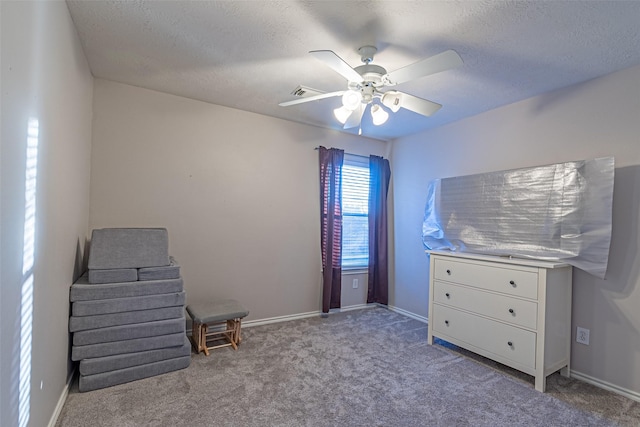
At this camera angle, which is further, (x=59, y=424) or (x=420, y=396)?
(x=420, y=396)

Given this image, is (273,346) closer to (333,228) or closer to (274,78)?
(333,228)

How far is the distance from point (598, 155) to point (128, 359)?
12.5 feet

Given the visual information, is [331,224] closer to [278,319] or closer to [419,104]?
[278,319]

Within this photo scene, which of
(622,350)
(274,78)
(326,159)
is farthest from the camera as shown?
(326,159)

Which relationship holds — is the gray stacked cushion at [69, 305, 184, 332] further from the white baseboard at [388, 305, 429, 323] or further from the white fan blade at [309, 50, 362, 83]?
the white baseboard at [388, 305, 429, 323]

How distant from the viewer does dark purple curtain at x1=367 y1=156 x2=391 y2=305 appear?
164 inches

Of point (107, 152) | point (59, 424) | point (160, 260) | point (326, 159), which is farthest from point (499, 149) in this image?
point (59, 424)

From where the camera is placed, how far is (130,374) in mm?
2234

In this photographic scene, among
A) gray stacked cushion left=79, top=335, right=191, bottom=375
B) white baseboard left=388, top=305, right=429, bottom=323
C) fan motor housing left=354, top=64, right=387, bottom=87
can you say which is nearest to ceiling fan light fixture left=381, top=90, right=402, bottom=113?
fan motor housing left=354, top=64, right=387, bottom=87

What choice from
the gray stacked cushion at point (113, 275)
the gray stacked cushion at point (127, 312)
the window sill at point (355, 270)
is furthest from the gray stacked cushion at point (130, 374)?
the window sill at point (355, 270)

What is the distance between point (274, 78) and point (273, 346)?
2363 mm

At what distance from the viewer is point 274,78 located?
103 inches

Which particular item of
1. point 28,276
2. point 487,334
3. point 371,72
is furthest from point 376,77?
point 487,334

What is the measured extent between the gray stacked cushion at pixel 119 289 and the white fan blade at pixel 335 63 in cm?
190
